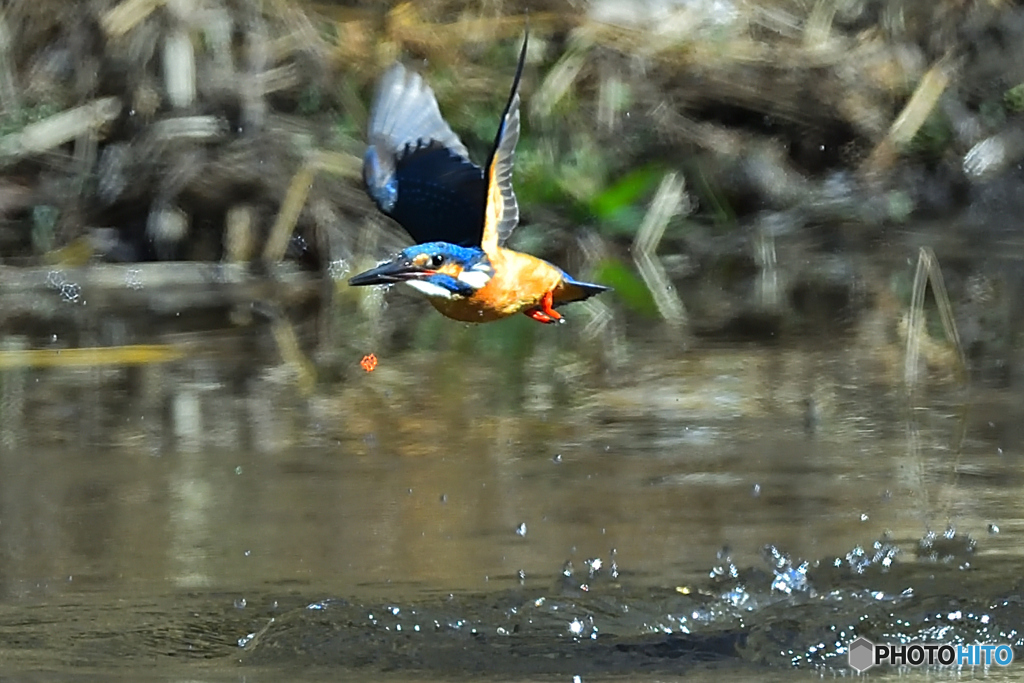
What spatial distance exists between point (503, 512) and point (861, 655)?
1157 millimetres

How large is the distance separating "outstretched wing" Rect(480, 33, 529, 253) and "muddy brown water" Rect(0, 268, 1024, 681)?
26.9 inches

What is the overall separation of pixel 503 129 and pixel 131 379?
2.73 m

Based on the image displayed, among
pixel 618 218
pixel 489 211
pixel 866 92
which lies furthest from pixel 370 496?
pixel 866 92

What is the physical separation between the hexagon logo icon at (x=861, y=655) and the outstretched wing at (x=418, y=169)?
1.22 meters

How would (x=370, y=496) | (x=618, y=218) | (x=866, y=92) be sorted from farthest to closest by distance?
(x=866, y=92) < (x=618, y=218) < (x=370, y=496)

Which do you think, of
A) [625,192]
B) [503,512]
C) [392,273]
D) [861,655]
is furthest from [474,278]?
[625,192]

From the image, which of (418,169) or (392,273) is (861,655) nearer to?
(392,273)

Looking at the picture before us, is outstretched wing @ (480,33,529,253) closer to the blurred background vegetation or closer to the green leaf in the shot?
the blurred background vegetation

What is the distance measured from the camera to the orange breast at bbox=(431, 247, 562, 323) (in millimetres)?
3662

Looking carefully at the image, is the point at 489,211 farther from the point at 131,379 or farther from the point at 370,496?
the point at 131,379

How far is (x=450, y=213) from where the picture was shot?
4164 millimetres

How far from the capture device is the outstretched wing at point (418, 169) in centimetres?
414

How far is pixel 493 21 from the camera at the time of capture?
28.8 ft

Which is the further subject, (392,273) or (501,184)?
(501,184)
